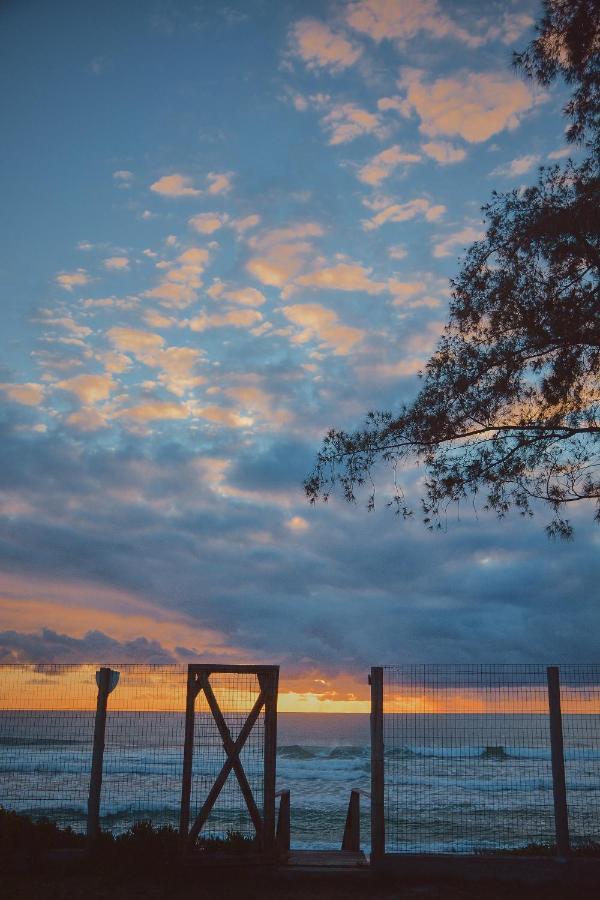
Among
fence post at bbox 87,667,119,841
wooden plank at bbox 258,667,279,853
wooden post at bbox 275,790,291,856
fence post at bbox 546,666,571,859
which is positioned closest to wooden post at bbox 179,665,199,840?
wooden plank at bbox 258,667,279,853

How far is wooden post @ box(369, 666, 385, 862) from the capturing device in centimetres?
888

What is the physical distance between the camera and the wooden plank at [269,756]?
898cm

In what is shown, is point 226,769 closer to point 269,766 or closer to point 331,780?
point 269,766

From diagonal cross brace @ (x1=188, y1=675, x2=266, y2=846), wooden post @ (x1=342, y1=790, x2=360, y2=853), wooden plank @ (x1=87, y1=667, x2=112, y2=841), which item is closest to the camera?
diagonal cross brace @ (x1=188, y1=675, x2=266, y2=846)

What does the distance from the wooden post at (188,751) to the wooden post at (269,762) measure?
2.85ft

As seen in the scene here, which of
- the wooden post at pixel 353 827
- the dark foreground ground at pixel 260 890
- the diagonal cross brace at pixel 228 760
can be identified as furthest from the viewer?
the wooden post at pixel 353 827

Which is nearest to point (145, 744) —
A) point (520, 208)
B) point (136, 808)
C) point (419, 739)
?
point (419, 739)

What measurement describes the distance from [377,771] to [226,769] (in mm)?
1823

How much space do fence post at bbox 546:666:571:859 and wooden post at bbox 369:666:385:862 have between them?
6.61ft

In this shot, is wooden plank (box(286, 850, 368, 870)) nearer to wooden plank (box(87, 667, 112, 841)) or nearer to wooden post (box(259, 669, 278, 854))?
wooden post (box(259, 669, 278, 854))

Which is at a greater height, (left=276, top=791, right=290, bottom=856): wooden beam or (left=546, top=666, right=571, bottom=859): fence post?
(left=546, top=666, right=571, bottom=859): fence post

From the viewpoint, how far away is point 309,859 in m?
9.49

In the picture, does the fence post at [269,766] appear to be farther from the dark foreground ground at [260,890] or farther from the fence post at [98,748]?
the fence post at [98,748]

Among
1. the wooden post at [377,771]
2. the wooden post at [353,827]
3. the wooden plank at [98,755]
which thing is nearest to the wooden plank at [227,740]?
the wooden post at [377,771]
